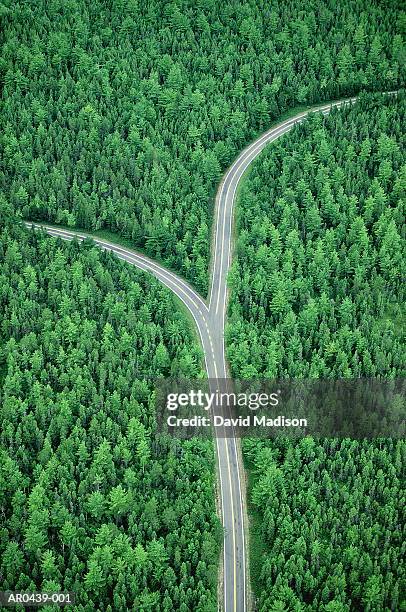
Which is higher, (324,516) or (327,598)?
(324,516)

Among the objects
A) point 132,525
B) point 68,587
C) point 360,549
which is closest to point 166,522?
point 132,525

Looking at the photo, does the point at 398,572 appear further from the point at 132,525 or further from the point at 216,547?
the point at 132,525

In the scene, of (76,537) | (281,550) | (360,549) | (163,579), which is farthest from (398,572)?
(76,537)

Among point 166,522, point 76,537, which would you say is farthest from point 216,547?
point 76,537

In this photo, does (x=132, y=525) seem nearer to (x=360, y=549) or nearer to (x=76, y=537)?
(x=76, y=537)

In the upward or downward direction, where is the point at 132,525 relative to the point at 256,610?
upward

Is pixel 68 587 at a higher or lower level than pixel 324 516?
lower

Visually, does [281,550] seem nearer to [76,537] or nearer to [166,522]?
[166,522]
